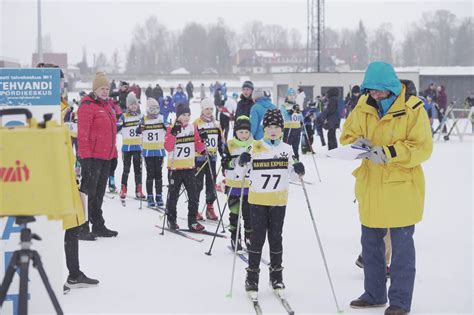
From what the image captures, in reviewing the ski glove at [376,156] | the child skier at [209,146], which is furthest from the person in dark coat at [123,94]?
the ski glove at [376,156]

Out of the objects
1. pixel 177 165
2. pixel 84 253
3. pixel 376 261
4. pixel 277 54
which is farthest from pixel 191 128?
pixel 277 54

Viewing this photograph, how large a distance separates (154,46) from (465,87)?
93546mm

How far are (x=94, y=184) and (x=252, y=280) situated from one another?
2.98 m

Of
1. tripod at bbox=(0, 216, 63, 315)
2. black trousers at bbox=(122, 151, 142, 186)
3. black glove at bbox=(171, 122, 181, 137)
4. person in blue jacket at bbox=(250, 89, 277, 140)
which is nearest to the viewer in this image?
tripod at bbox=(0, 216, 63, 315)

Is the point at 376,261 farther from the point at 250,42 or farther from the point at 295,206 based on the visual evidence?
the point at 250,42

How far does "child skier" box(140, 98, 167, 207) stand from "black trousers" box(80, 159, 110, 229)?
1.93 meters

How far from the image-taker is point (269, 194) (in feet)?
19.6

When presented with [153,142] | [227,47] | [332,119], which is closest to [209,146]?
[153,142]

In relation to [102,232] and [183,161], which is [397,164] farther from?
[102,232]

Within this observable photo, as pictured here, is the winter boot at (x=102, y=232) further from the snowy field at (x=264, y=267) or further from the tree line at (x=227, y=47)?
the tree line at (x=227, y=47)

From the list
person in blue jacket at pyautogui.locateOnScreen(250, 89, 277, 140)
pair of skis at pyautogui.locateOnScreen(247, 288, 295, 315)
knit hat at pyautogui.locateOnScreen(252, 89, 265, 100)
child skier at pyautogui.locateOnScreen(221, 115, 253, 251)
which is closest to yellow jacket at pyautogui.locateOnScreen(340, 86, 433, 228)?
pair of skis at pyautogui.locateOnScreen(247, 288, 295, 315)

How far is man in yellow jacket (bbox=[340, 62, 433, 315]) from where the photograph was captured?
5398 mm

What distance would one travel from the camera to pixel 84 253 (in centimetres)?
772

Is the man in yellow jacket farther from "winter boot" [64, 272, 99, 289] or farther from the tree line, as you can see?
the tree line
